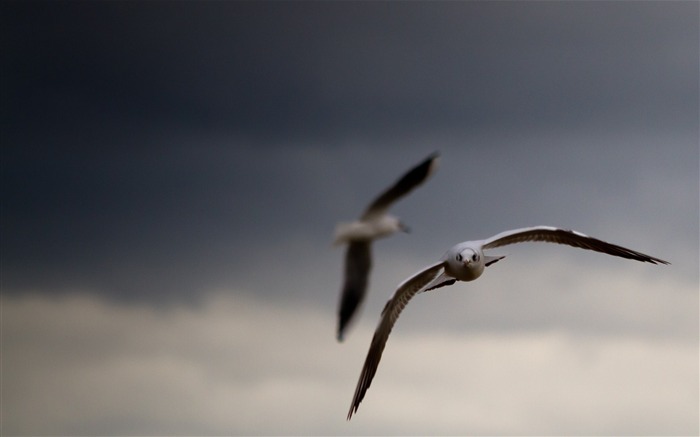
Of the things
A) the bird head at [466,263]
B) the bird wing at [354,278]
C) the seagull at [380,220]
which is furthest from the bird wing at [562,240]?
the seagull at [380,220]

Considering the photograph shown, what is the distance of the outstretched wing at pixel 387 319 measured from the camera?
3556 cm

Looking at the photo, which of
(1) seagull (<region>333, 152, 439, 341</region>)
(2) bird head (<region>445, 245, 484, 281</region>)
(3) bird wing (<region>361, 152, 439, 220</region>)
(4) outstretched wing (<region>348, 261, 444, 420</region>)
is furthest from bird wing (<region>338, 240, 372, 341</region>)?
(4) outstretched wing (<region>348, 261, 444, 420</region>)

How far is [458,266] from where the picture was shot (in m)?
32.5

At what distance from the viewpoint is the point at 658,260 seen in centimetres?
3697

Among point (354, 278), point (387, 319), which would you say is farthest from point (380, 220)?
point (387, 319)

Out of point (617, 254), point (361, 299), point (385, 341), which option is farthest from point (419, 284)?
point (361, 299)

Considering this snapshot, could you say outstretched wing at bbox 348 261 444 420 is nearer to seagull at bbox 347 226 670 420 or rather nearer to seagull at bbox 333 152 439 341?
seagull at bbox 347 226 670 420

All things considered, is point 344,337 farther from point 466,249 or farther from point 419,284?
point 419,284

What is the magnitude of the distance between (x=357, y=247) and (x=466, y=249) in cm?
711

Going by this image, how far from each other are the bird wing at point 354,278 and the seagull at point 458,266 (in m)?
6.61

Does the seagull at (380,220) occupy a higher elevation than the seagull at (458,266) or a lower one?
lower

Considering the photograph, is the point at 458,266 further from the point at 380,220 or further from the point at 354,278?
the point at 380,220

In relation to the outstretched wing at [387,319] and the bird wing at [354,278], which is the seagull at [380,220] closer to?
the bird wing at [354,278]

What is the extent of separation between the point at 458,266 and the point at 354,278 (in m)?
6.86
